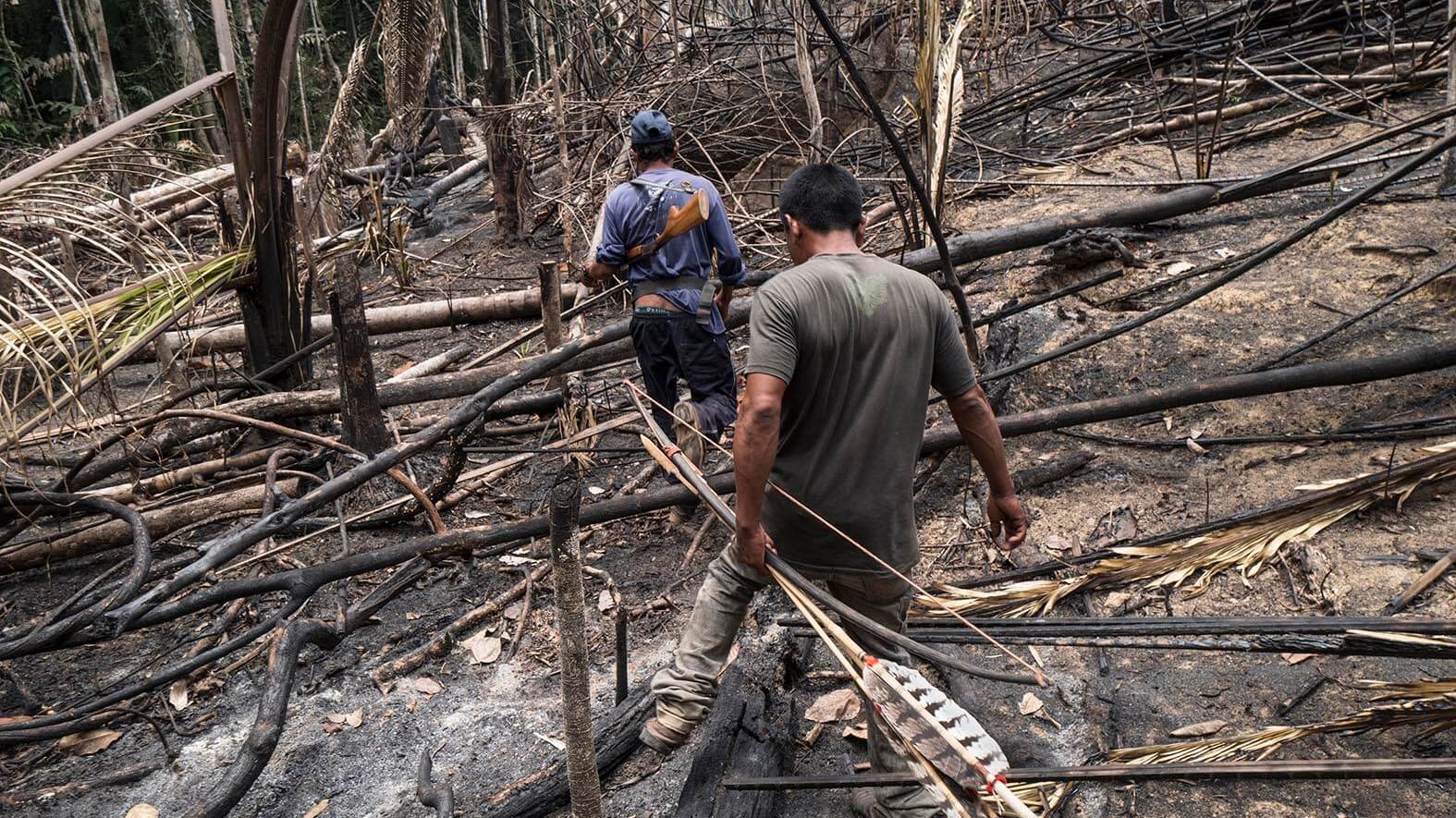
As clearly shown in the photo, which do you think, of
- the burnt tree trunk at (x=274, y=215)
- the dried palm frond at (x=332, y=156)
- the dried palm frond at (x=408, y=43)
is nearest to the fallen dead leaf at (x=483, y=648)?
the burnt tree trunk at (x=274, y=215)

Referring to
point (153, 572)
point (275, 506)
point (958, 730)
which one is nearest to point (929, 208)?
point (958, 730)

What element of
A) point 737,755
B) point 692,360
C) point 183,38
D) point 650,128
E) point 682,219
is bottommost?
point 737,755

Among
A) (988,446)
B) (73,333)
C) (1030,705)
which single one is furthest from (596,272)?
(1030,705)

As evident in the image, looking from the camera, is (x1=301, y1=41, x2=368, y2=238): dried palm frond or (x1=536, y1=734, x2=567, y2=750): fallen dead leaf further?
(x1=301, y1=41, x2=368, y2=238): dried palm frond

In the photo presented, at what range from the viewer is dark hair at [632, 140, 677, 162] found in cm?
457

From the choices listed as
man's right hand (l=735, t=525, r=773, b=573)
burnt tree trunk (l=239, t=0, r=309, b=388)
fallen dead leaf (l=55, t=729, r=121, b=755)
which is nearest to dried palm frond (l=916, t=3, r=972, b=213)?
man's right hand (l=735, t=525, r=773, b=573)

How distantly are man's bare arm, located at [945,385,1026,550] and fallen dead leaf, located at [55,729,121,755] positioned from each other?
3.65 meters

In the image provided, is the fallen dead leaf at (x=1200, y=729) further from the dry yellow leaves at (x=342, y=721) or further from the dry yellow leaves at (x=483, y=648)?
the dry yellow leaves at (x=342, y=721)

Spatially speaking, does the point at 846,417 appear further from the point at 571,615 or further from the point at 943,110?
the point at 943,110

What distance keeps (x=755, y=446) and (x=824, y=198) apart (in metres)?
0.74

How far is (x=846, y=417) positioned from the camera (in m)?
2.64

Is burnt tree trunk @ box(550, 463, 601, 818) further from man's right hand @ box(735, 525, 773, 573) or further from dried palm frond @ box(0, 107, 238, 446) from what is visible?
dried palm frond @ box(0, 107, 238, 446)

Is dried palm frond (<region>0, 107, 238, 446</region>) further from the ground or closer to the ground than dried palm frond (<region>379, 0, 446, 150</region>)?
closer to the ground

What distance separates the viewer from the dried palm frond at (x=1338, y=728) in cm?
264
